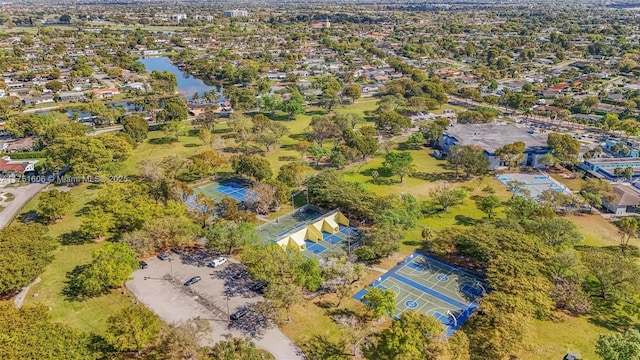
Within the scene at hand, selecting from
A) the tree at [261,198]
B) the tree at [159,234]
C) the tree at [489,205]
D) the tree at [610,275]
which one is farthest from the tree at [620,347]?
A: the tree at [159,234]

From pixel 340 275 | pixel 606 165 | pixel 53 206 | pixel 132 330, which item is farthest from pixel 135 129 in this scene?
pixel 606 165

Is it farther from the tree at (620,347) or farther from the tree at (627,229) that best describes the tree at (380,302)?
the tree at (627,229)

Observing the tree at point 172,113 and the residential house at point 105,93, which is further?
the residential house at point 105,93

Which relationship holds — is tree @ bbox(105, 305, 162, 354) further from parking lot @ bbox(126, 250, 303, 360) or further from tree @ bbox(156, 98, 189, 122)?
tree @ bbox(156, 98, 189, 122)

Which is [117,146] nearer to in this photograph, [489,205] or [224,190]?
[224,190]

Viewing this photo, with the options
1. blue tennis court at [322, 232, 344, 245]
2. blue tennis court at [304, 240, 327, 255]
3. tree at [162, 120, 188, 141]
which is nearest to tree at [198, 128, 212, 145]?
tree at [162, 120, 188, 141]

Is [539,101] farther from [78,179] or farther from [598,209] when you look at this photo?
[78,179]
